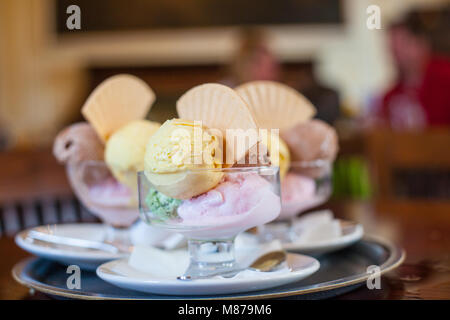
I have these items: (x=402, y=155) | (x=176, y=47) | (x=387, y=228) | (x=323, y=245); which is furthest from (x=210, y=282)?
(x=176, y=47)

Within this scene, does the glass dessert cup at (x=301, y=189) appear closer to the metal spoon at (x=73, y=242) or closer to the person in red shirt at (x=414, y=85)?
the metal spoon at (x=73, y=242)

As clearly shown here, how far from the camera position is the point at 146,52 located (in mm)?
4941

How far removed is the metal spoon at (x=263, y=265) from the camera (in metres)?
0.55

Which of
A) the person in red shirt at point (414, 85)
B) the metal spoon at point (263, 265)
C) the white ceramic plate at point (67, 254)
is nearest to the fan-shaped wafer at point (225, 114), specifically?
the metal spoon at point (263, 265)

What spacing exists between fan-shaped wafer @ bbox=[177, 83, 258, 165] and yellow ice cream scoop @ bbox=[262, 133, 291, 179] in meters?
0.04

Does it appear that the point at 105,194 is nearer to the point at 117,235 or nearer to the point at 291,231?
the point at 117,235

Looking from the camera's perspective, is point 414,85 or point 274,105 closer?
point 274,105

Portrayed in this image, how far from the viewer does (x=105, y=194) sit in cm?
78

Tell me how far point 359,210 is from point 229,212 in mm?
738

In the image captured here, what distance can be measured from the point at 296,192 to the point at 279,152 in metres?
0.11

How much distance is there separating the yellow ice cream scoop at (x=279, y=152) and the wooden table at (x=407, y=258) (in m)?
0.16

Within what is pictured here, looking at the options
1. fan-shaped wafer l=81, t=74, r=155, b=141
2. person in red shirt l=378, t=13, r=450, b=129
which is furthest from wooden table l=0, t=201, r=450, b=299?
person in red shirt l=378, t=13, r=450, b=129

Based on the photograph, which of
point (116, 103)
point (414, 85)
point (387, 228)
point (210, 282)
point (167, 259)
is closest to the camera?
point (210, 282)

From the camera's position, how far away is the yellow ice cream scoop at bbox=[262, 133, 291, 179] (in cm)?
63
